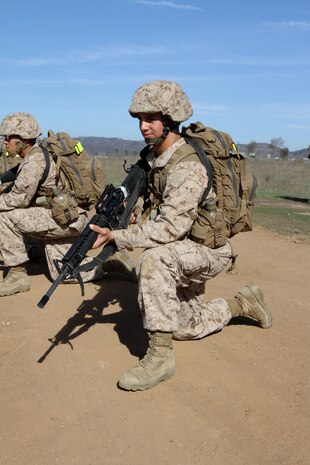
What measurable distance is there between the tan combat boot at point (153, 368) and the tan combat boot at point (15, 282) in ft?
6.60

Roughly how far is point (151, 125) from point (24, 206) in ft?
6.81

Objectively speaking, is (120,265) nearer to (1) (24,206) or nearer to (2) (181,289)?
(1) (24,206)

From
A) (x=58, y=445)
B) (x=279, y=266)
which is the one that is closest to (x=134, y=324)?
(x=58, y=445)

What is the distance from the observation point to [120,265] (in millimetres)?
5488

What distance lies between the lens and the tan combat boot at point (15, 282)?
4973 millimetres

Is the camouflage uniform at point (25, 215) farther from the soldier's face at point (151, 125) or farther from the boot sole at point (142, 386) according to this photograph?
the boot sole at point (142, 386)

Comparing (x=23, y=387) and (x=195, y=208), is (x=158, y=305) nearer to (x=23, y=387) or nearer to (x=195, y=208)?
(x=195, y=208)

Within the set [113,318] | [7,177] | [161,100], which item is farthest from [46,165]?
[161,100]

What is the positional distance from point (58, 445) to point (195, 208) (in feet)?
5.22

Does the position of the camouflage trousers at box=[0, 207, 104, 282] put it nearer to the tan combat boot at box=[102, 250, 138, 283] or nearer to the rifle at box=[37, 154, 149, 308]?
the tan combat boot at box=[102, 250, 138, 283]

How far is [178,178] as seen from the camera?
3.45 metres

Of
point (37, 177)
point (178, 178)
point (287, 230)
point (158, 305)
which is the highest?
point (178, 178)

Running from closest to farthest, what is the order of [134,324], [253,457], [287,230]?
1. [253,457]
2. [134,324]
3. [287,230]

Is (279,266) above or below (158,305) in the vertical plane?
below
